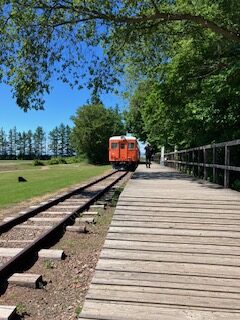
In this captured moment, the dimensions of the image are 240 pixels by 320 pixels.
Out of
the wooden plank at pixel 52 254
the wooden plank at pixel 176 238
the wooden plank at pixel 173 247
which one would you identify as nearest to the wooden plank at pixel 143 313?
the wooden plank at pixel 173 247

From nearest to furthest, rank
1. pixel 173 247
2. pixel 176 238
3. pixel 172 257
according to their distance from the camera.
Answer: pixel 172 257 < pixel 173 247 < pixel 176 238

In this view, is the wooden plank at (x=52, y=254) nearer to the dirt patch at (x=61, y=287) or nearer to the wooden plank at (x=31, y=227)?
the dirt patch at (x=61, y=287)

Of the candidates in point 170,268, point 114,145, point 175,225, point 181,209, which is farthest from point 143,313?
point 114,145

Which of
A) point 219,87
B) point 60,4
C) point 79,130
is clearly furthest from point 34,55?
point 79,130

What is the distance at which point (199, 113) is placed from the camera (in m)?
18.3

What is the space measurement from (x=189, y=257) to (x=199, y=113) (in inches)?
505

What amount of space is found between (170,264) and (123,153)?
34443 mm

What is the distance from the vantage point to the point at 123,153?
40.2 meters

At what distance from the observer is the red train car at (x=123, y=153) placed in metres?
40.0

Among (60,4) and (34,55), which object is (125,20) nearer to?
(60,4)

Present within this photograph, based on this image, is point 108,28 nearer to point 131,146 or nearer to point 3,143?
point 131,146

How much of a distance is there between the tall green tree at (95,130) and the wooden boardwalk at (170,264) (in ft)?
220

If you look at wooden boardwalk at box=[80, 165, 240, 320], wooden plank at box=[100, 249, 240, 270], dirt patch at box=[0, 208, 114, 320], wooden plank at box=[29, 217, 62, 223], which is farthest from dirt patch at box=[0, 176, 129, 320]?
wooden plank at box=[29, 217, 62, 223]

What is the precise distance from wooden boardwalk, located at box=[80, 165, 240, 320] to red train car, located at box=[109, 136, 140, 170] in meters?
→ 31.2
